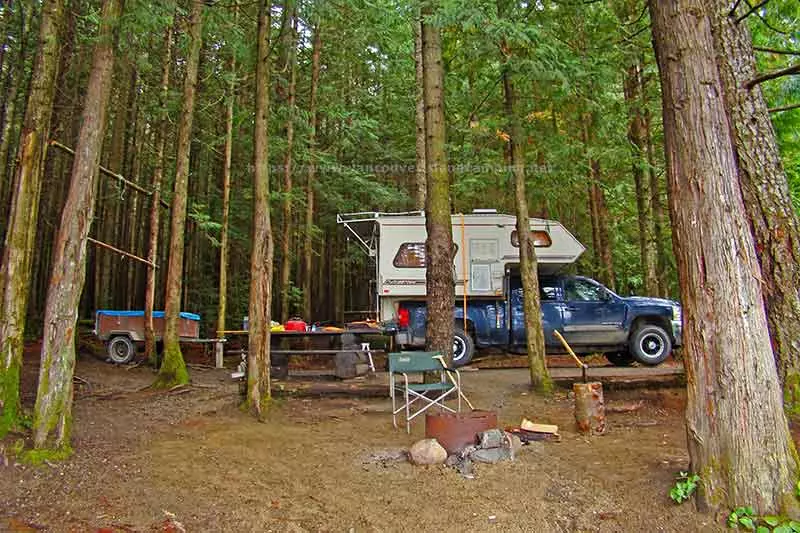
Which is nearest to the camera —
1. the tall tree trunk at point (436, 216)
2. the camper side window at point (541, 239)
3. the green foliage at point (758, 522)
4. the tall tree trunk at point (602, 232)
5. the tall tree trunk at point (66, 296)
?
the green foliage at point (758, 522)

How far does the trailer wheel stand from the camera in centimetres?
1120

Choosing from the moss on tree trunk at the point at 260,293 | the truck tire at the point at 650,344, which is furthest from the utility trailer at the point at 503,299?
the moss on tree trunk at the point at 260,293

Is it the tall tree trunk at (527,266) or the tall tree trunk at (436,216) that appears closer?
the tall tree trunk at (436,216)

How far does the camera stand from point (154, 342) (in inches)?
430

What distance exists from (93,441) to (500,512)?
12.2ft

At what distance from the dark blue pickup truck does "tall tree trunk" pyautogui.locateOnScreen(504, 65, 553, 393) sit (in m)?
2.56

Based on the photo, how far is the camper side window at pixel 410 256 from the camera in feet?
35.8

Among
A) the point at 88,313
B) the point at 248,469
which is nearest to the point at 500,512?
the point at 248,469

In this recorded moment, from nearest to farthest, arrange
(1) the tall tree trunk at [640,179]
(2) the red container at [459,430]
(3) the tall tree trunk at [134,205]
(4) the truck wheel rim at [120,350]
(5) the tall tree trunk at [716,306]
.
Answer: (5) the tall tree trunk at [716,306]
(2) the red container at [459,430]
(4) the truck wheel rim at [120,350]
(1) the tall tree trunk at [640,179]
(3) the tall tree trunk at [134,205]

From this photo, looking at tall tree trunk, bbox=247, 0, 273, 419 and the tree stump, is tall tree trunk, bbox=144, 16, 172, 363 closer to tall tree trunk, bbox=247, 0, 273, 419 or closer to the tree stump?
tall tree trunk, bbox=247, 0, 273, 419

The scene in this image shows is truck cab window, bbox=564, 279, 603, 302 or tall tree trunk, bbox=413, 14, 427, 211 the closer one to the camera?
truck cab window, bbox=564, 279, 603, 302

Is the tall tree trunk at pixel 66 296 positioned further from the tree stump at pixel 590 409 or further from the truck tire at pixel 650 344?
the truck tire at pixel 650 344

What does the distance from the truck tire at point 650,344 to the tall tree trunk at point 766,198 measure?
19.4 ft

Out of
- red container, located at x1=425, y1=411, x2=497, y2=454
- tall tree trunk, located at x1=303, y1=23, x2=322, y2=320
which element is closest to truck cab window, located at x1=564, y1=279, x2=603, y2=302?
red container, located at x1=425, y1=411, x2=497, y2=454
